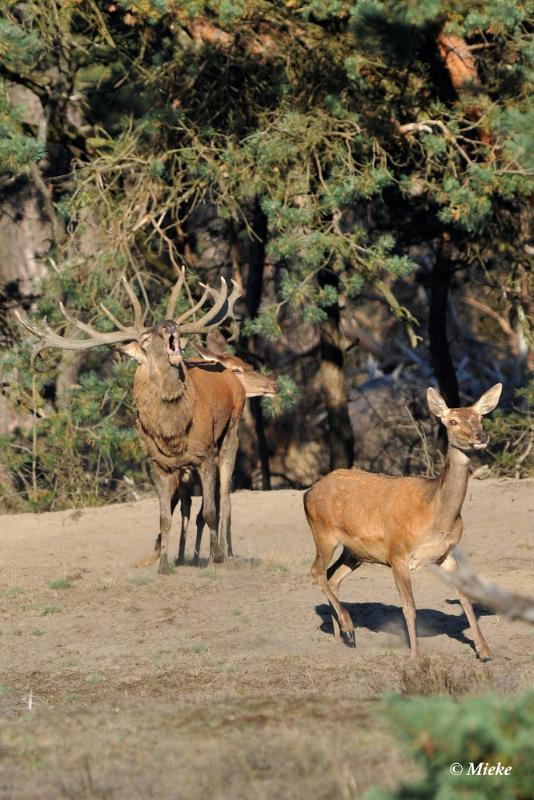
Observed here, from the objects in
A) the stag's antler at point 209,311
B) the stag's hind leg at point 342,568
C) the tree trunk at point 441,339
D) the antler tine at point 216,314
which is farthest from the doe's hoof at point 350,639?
the tree trunk at point 441,339

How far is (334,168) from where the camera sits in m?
17.0

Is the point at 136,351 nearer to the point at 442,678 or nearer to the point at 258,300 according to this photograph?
the point at 442,678

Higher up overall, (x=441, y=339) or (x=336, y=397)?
(x=441, y=339)

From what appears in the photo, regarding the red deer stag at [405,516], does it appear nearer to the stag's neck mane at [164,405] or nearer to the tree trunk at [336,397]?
the stag's neck mane at [164,405]

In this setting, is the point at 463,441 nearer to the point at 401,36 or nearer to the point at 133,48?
the point at 401,36

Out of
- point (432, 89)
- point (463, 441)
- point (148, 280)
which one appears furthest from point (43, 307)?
point (463, 441)

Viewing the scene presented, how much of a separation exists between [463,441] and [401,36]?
6949mm

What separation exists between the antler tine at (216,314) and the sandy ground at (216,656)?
239cm

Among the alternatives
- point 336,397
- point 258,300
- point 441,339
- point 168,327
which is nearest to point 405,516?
point 168,327

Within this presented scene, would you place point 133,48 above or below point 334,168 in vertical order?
above

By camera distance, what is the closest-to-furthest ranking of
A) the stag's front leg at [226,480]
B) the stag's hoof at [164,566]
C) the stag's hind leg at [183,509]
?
1. the stag's hoof at [164,566]
2. the stag's hind leg at [183,509]
3. the stag's front leg at [226,480]

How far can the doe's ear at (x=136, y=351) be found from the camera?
13.2 metres

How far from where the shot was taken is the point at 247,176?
56.9 ft

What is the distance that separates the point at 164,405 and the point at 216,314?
1686mm
